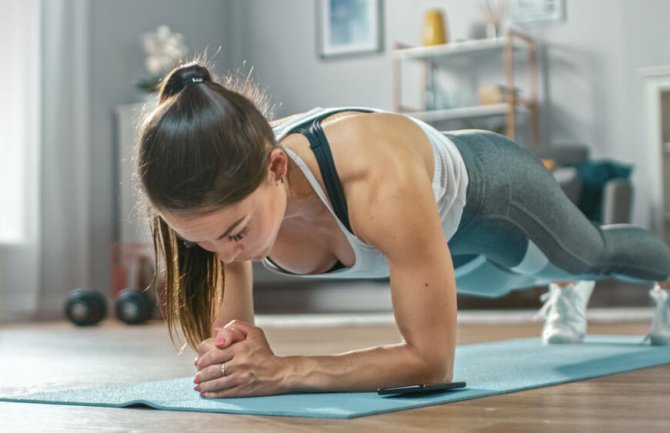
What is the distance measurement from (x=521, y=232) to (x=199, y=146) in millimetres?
805

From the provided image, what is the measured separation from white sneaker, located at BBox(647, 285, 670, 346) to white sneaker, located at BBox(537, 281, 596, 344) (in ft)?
0.62

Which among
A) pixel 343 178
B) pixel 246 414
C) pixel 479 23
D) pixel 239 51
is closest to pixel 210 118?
pixel 343 178

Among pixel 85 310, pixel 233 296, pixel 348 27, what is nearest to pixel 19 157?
pixel 85 310

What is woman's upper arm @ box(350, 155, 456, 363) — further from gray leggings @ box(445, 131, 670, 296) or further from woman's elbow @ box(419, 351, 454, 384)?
gray leggings @ box(445, 131, 670, 296)

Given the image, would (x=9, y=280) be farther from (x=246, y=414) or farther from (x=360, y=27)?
(x=246, y=414)

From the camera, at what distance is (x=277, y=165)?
1326 mm

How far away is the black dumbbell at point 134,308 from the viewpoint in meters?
4.50

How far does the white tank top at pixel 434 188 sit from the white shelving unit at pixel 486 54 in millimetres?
3771

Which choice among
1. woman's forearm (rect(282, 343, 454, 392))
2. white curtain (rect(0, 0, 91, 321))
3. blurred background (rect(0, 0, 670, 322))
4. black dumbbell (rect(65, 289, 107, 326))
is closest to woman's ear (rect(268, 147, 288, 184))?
woman's forearm (rect(282, 343, 454, 392))

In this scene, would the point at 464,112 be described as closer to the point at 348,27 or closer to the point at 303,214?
the point at 348,27

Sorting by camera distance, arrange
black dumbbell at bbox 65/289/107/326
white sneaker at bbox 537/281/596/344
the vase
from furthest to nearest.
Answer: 1. the vase
2. black dumbbell at bbox 65/289/107/326
3. white sneaker at bbox 537/281/596/344

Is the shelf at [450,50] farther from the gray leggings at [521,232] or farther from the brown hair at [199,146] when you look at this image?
the brown hair at [199,146]

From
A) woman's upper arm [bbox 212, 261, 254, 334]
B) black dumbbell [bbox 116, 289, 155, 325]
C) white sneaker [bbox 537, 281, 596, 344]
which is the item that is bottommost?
black dumbbell [bbox 116, 289, 155, 325]

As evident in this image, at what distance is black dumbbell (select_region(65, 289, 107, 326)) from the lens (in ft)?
14.5
